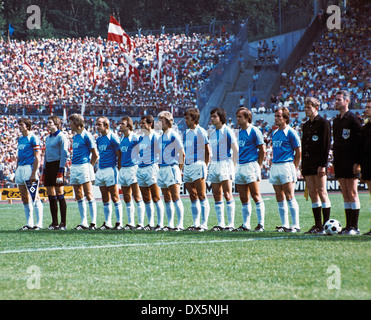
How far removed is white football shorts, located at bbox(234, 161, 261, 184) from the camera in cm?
1084

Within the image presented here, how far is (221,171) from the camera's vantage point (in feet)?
37.0

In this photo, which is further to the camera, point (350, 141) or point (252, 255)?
point (350, 141)

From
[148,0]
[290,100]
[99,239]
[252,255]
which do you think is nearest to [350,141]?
[252,255]

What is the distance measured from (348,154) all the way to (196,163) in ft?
9.90

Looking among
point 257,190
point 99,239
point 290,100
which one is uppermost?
point 290,100

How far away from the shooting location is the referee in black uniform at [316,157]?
389 inches

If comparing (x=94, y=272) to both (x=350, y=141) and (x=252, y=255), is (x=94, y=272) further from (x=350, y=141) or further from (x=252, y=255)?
(x=350, y=141)

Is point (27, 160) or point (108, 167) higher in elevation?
point (27, 160)

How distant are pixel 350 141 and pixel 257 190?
208 centimetres

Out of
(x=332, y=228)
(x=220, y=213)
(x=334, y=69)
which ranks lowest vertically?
(x=332, y=228)

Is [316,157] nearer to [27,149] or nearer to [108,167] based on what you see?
[108,167]

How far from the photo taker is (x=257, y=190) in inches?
430

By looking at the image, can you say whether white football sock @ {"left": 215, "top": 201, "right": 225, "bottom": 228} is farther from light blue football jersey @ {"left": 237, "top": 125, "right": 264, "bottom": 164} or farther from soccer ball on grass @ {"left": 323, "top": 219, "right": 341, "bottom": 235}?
soccer ball on grass @ {"left": 323, "top": 219, "right": 341, "bottom": 235}

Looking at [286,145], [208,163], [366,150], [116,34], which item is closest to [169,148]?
[208,163]
